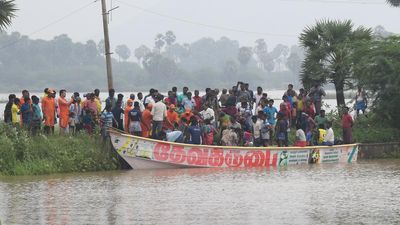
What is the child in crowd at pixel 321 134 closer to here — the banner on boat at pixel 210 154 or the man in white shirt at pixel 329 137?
the man in white shirt at pixel 329 137

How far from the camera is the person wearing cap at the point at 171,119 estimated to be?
87.1ft

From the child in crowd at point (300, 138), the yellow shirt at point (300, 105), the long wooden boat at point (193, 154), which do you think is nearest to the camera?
the long wooden boat at point (193, 154)

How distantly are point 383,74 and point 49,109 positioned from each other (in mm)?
11313

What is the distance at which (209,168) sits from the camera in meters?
25.9

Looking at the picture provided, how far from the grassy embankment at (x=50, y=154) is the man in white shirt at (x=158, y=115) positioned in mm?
1370

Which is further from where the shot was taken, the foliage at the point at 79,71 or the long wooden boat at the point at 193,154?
the foliage at the point at 79,71

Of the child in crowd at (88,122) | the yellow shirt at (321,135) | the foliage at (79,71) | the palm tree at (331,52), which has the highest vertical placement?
the foliage at (79,71)

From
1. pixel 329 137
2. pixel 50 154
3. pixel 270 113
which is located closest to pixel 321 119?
pixel 329 137

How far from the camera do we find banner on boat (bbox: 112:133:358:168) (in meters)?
25.3

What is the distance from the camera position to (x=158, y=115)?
25953 mm

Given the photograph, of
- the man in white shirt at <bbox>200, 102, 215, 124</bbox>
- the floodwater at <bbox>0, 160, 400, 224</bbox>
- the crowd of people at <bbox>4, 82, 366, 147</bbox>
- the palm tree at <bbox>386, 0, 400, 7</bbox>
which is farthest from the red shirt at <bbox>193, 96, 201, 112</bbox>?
the palm tree at <bbox>386, 0, 400, 7</bbox>

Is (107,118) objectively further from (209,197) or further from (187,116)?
(209,197)

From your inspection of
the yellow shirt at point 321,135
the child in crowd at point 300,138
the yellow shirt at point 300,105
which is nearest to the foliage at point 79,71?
the yellow shirt at point 300,105

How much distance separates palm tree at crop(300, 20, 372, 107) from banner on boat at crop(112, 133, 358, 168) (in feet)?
23.1
